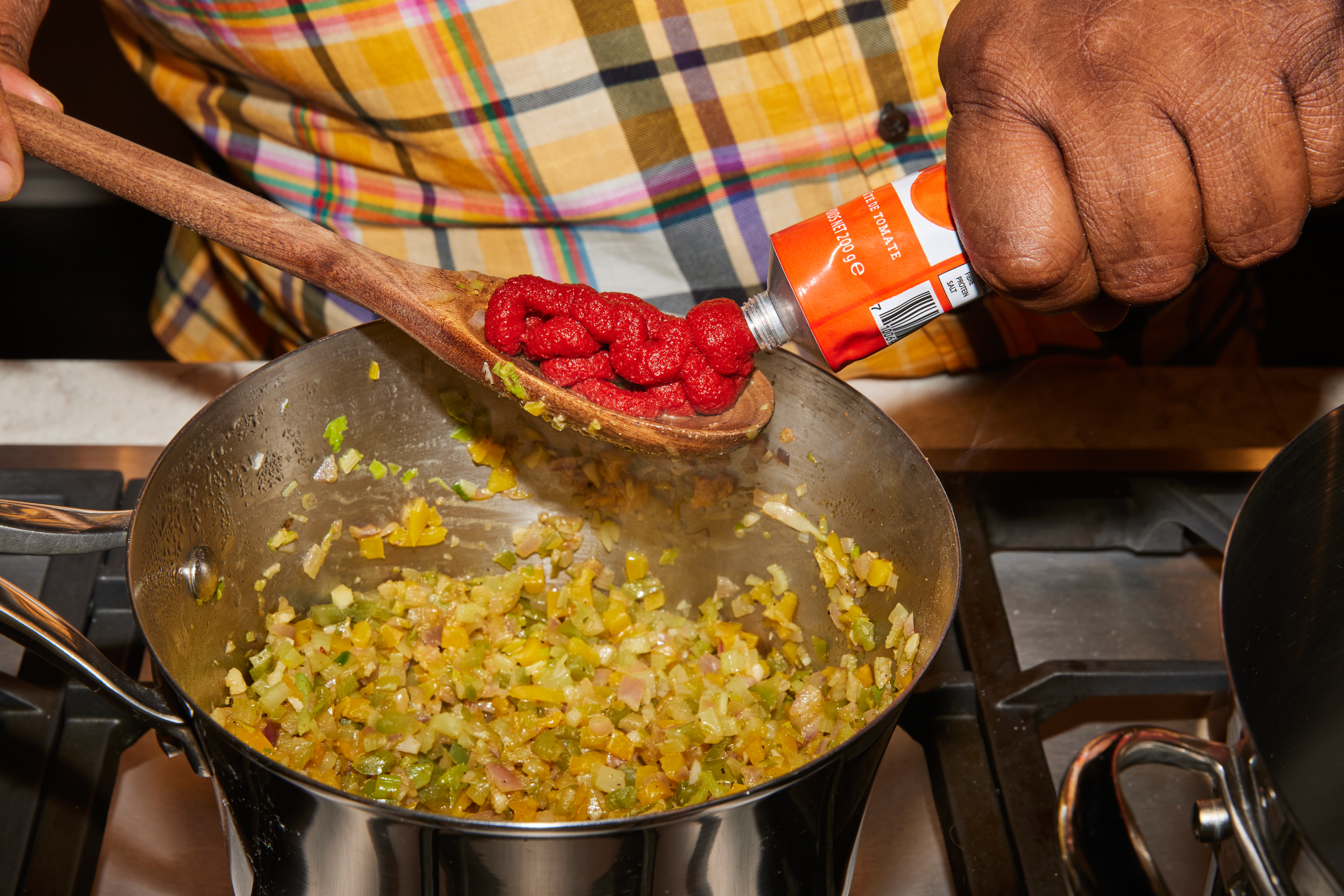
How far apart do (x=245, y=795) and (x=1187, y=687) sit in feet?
2.61

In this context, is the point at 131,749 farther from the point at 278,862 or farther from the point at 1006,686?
the point at 1006,686

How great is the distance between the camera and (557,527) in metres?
1.07

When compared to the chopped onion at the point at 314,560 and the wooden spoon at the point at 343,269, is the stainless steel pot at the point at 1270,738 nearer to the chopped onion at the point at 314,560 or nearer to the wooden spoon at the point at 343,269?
the wooden spoon at the point at 343,269

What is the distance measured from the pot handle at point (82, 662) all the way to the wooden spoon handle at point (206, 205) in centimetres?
33

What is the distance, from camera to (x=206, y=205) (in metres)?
0.82

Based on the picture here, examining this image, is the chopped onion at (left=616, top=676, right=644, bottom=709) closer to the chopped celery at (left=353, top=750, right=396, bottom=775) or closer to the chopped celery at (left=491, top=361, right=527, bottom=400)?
the chopped celery at (left=353, top=750, right=396, bottom=775)

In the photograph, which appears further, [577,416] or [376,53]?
[376,53]

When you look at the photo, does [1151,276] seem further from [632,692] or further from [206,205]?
[206,205]

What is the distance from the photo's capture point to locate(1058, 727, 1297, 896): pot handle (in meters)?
0.66

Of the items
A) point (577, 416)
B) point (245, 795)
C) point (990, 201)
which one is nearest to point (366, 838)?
point (245, 795)

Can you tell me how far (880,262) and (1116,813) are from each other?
425 millimetres

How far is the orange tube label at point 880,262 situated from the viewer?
0.73 m

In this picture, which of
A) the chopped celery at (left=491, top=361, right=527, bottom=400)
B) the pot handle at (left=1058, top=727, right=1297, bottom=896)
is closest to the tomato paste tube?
the chopped celery at (left=491, top=361, right=527, bottom=400)

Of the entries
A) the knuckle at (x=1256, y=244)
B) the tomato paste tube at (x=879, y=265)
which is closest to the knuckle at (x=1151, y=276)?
the knuckle at (x=1256, y=244)
